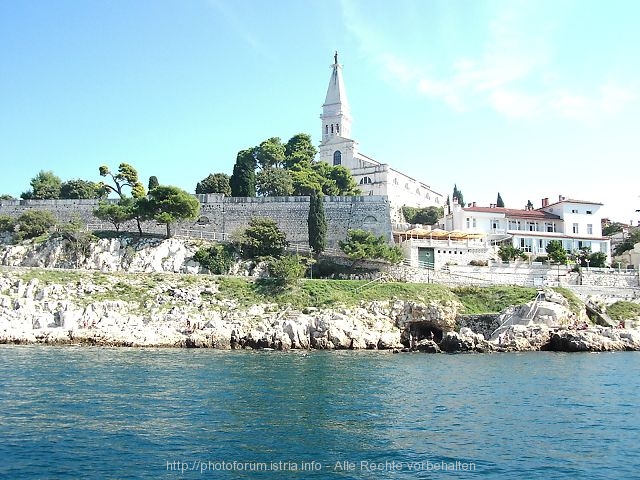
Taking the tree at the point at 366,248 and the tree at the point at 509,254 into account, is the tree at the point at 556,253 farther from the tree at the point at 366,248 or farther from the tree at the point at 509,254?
the tree at the point at 366,248

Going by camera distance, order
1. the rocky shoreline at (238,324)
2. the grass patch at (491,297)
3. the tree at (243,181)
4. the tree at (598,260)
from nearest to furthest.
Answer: the rocky shoreline at (238,324)
the grass patch at (491,297)
the tree at (598,260)
the tree at (243,181)

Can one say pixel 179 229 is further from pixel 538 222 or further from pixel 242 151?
pixel 538 222

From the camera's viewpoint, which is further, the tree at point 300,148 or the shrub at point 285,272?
the tree at point 300,148

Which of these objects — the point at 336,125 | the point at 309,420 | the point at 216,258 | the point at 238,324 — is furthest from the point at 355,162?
the point at 309,420

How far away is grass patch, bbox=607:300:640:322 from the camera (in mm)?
48969

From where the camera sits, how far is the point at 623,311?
4966 centimetres

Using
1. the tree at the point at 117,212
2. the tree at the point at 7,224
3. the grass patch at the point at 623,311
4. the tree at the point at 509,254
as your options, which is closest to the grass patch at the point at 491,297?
the grass patch at the point at 623,311

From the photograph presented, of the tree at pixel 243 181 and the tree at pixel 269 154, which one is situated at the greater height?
the tree at pixel 269 154

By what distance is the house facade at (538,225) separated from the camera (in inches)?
2547

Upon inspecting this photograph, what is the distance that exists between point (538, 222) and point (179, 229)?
37403mm

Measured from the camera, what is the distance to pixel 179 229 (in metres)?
62.5

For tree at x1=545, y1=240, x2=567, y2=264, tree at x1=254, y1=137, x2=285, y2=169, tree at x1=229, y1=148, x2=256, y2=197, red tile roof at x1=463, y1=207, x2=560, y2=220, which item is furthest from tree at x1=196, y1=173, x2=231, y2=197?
tree at x1=545, y1=240, x2=567, y2=264

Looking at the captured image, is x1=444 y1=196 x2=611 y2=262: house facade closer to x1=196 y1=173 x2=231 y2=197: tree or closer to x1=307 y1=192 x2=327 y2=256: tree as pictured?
x1=307 y1=192 x2=327 y2=256: tree

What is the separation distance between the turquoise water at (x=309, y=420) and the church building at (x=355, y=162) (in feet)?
162
